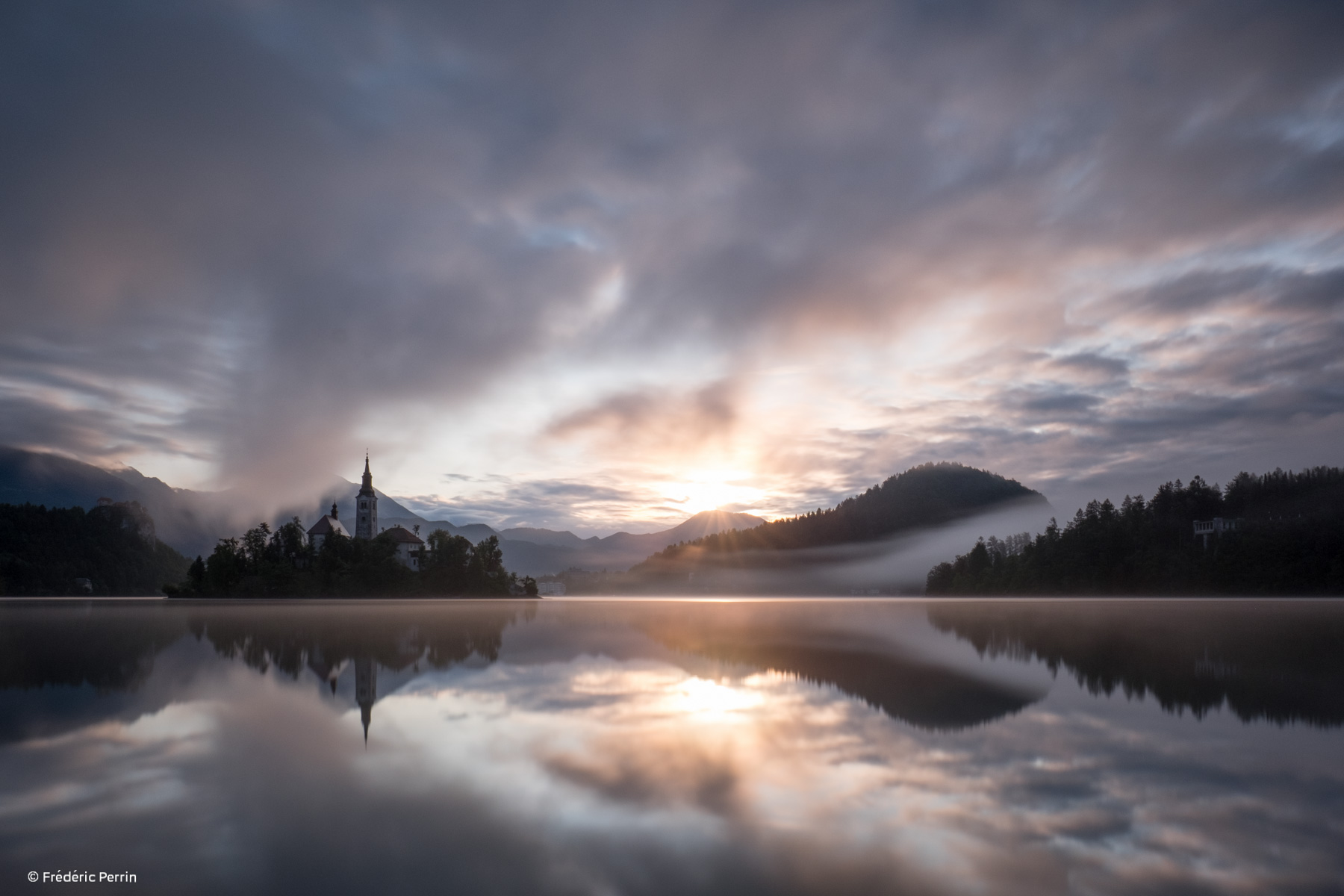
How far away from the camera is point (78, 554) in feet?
487

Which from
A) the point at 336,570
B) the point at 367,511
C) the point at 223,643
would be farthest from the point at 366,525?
the point at 223,643

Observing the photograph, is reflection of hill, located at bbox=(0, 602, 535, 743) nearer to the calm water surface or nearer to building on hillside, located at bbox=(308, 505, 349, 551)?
the calm water surface

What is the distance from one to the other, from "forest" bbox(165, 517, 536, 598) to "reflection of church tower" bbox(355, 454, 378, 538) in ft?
126

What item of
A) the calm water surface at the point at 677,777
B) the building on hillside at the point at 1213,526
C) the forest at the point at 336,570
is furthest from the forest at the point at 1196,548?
the calm water surface at the point at 677,777

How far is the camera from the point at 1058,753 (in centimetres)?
1028

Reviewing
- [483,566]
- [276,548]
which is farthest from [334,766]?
[276,548]

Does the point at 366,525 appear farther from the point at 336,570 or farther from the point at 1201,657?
the point at 1201,657

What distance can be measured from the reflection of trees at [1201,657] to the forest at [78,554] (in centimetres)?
16406

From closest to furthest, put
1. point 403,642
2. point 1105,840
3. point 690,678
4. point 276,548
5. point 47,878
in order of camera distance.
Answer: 1. point 47,878
2. point 1105,840
3. point 690,678
4. point 403,642
5. point 276,548

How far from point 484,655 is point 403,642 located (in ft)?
20.6

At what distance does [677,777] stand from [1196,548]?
440 ft

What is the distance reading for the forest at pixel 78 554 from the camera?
136 metres

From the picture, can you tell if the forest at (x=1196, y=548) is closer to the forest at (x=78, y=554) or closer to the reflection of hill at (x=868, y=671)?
the reflection of hill at (x=868, y=671)

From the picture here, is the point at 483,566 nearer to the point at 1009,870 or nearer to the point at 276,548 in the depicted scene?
the point at 276,548
